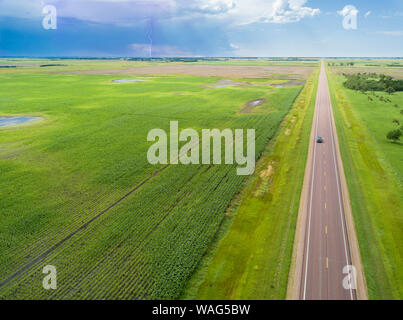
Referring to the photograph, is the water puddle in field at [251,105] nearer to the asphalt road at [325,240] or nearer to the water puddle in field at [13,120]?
the asphalt road at [325,240]

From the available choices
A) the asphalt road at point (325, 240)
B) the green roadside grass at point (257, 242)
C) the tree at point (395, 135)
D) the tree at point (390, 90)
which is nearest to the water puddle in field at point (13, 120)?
the green roadside grass at point (257, 242)

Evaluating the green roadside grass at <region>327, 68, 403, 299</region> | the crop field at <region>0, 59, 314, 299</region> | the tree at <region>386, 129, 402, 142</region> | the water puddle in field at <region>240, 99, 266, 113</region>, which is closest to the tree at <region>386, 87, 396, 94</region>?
the green roadside grass at <region>327, 68, 403, 299</region>

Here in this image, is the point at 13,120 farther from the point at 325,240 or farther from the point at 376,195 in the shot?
the point at 376,195

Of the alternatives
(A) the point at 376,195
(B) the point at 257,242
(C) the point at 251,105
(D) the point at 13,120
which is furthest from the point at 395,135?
(D) the point at 13,120

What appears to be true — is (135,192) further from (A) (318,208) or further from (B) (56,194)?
(A) (318,208)

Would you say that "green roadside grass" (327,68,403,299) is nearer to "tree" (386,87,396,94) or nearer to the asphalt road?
the asphalt road
